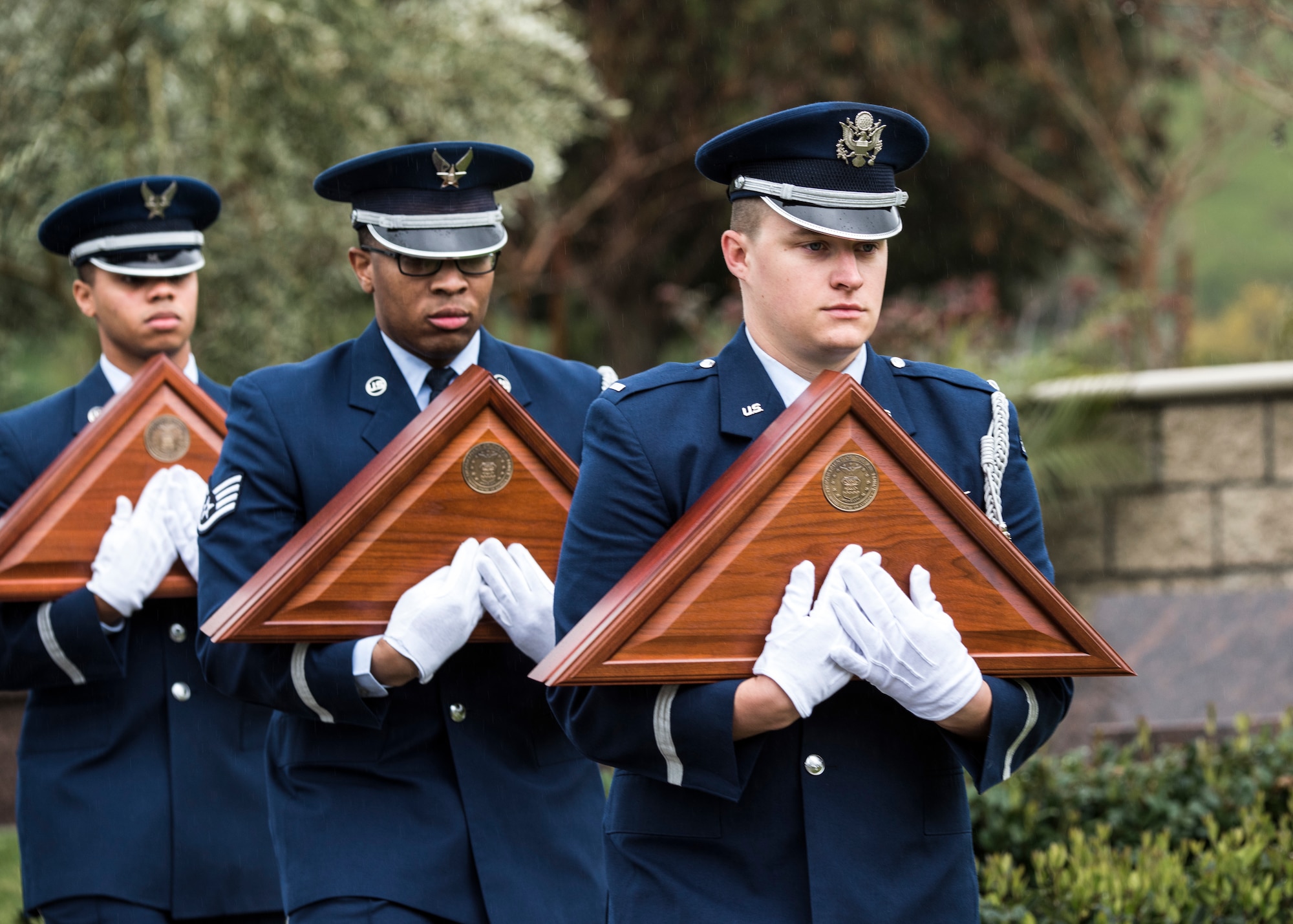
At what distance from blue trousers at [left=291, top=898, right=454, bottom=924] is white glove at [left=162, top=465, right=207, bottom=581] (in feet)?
4.22

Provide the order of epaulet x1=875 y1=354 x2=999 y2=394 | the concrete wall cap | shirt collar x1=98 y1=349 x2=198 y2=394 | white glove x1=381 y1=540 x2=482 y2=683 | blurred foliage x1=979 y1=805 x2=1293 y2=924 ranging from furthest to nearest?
the concrete wall cap, shirt collar x1=98 y1=349 x2=198 y2=394, blurred foliage x1=979 y1=805 x2=1293 y2=924, white glove x1=381 y1=540 x2=482 y2=683, epaulet x1=875 y1=354 x2=999 y2=394

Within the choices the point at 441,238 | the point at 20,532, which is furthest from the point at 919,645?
the point at 20,532

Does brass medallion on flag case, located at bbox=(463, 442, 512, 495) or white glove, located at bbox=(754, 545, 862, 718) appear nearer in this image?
white glove, located at bbox=(754, 545, 862, 718)

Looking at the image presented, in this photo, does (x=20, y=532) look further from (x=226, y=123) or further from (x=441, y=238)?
(x=226, y=123)

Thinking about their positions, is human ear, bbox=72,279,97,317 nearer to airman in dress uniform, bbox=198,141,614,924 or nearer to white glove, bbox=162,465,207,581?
white glove, bbox=162,465,207,581

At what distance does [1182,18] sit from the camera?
12961 millimetres

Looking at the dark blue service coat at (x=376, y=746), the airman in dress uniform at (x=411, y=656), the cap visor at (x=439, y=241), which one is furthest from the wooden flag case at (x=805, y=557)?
the cap visor at (x=439, y=241)

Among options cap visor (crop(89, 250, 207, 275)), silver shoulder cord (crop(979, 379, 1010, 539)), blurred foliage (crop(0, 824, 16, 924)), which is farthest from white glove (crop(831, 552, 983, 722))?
blurred foliage (crop(0, 824, 16, 924))

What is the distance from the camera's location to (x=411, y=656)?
136 inches

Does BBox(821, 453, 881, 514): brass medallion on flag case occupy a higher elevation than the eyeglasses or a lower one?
lower

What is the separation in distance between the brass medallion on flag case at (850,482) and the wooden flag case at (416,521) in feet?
3.52

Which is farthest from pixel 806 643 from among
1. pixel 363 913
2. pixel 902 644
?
pixel 363 913

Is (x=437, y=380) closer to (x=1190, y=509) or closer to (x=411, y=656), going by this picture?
(x=411, y=656)

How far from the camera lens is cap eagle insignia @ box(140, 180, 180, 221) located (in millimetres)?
5230
